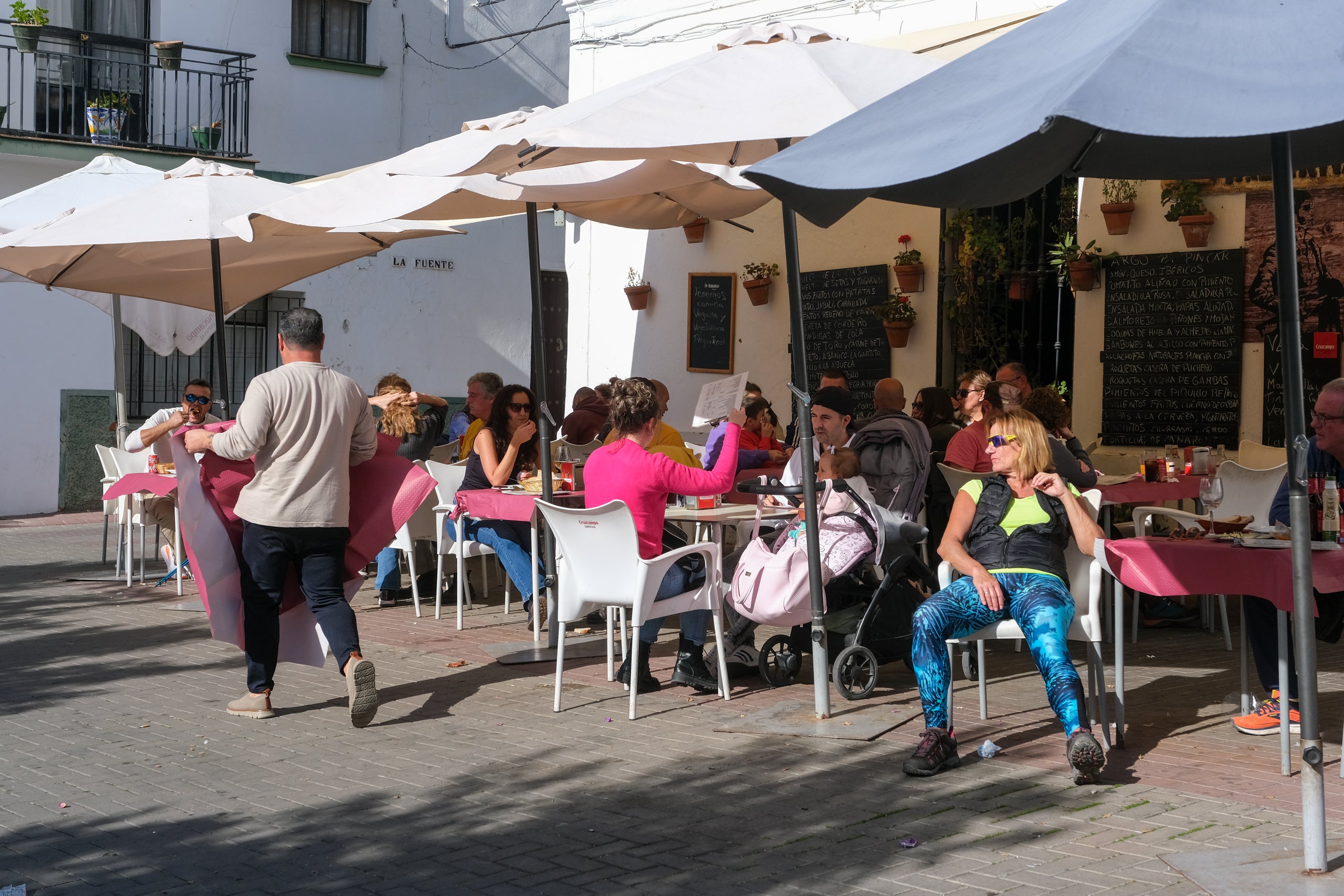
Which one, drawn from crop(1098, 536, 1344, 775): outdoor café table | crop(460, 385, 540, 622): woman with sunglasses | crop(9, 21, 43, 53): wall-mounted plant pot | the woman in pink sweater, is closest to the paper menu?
crop(460, 385, 540, 622): woman with sunglasses

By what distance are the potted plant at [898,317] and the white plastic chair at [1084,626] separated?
219 inches

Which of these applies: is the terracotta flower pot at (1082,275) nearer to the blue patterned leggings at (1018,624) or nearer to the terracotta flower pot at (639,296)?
the terracotta flower pot at (639,296)

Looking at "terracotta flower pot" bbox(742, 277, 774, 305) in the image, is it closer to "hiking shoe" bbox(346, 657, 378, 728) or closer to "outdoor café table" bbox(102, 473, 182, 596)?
"outdoor café table" bbox(102, 473, 182, 596)

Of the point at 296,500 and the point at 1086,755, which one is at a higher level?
the point at 296,500

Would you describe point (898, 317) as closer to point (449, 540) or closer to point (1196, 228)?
point (1196, 228)

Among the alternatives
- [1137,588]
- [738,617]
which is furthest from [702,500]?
[1137,588]

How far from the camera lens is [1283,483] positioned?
5914mm

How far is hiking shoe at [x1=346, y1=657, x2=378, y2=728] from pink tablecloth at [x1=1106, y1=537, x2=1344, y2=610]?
10.1 ft

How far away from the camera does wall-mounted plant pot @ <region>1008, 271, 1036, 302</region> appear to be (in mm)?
10789

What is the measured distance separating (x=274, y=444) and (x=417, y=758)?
5.14 feet

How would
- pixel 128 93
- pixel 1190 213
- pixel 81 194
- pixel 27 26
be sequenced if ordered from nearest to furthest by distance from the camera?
pixel 1190 213 < pixel 81 194 < pixel 27 26 < pixel 128 93

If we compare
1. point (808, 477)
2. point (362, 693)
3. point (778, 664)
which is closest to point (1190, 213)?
point (778, 664)

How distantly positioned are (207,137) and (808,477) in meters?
13.5

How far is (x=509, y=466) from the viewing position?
8344mm
